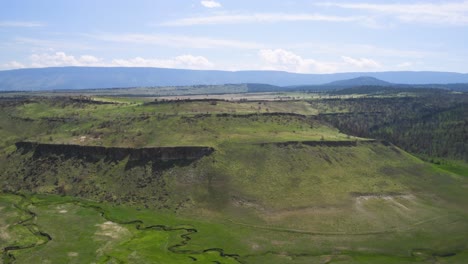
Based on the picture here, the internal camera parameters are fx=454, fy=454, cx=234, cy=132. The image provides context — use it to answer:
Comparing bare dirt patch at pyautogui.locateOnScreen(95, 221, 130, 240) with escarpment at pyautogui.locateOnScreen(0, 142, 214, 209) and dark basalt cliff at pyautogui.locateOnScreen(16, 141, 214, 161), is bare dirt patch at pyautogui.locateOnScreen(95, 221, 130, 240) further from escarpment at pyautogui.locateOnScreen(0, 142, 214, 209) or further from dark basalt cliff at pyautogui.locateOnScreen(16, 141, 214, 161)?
dark basalt cliff at pyautogui.locateOnScreen(16, 141, 214, 161)

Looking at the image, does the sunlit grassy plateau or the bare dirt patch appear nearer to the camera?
the sunlit grassy plateau

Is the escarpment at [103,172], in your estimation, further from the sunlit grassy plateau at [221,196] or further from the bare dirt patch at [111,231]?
the bare dirt patch at [111,231]

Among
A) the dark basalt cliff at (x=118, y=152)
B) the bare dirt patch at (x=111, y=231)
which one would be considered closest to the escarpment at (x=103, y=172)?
the dark basalt cliff at (x=118, y=152)

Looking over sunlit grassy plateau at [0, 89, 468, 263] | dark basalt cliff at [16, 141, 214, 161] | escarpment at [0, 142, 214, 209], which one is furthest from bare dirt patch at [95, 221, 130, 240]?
dark basalt cliff at [16, 141, 214, 161]

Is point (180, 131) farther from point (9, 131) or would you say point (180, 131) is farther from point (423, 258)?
point (423, 258)

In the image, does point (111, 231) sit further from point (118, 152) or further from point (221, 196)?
point (118, 152)

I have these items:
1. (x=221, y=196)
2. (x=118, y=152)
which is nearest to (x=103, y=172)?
(x=118, y=152)
